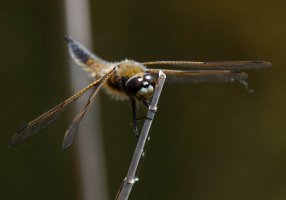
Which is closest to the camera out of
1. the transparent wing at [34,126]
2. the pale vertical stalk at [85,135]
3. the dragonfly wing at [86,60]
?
the transparent wing at [34,126]

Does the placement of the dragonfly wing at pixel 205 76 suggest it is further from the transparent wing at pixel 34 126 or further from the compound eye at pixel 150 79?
the transparent wing at pixel 34 126

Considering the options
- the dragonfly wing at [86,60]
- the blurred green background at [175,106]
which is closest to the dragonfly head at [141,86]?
the dragonfly wing at [86,60]

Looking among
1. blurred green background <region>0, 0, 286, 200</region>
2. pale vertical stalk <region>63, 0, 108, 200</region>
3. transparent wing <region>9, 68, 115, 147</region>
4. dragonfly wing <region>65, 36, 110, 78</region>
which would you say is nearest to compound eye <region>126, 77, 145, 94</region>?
transparent wing <region>9, 68, 115, 147</region>

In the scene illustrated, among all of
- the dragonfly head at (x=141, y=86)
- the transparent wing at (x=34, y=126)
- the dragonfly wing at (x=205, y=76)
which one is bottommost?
the transparent wing at (x=34, y=126)

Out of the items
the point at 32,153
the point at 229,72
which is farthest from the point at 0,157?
the point at 229,72

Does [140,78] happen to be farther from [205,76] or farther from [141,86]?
[205,76]

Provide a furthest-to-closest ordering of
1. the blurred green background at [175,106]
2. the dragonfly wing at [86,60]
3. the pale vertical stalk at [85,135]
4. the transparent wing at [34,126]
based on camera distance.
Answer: the blurred green background at [175,106] < the pale vertical stalk at [85,135] < the dragonfly wing at [86,60] < the transparent wing at [34,126]

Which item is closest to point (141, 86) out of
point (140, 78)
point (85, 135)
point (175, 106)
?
point (140, 78)
